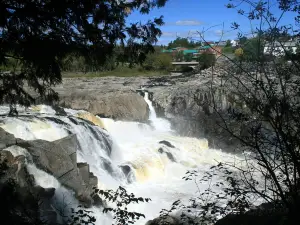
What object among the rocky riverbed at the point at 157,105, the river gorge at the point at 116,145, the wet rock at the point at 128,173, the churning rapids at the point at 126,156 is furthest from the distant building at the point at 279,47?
the rocky riverbed at the point at 157,105

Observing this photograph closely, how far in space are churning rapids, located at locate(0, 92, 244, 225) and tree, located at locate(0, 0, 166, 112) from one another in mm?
4565

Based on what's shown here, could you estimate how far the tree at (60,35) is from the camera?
10.9 ft

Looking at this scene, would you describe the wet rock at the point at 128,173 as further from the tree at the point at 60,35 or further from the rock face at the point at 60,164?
the tree at the point at 60,35

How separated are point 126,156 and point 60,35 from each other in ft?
28.0

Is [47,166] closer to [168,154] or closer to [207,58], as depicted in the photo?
[168,154]

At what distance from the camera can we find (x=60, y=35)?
3699mm

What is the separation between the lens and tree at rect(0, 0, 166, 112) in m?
3.33

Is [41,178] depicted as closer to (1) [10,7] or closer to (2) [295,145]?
(1) [10,7]

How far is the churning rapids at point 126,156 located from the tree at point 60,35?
4565 millimetres

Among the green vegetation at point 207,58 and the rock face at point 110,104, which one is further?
the rock face at point 110,104

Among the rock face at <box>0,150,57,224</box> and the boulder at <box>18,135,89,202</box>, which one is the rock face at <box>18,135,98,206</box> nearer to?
the boulder at <box>18,135,89,202</box>

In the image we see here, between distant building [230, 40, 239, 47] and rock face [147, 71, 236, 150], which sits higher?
distant building [230, 40, 239, 47]

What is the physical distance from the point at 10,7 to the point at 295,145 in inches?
109

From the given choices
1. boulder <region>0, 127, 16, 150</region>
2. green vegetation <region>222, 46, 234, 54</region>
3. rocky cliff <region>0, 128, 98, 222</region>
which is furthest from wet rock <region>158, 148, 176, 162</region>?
green vegetation <region>222, 46, 234, 54</region>
